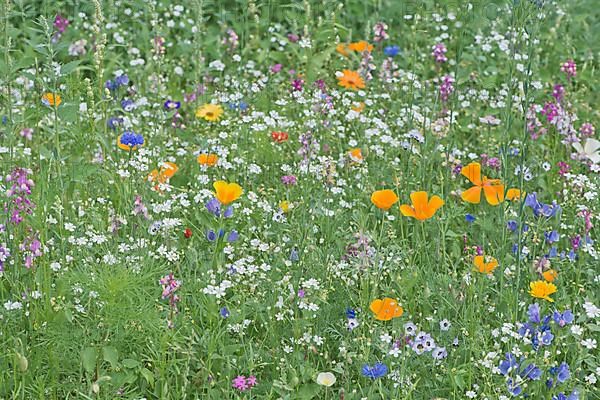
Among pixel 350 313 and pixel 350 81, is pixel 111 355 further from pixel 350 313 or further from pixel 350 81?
pixel 350 81

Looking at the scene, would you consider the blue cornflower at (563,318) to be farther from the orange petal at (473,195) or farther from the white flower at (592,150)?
the white flower at (592,150)

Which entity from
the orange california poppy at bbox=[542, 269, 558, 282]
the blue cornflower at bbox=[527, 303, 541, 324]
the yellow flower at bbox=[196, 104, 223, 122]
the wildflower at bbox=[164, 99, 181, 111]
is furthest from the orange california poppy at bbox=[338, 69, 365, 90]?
the blue cornflower at bbox=[527, 303, 541, 324]

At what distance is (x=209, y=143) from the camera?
380 cm

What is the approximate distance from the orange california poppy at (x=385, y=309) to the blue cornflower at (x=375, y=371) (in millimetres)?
195

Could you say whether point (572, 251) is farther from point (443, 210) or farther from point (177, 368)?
point (177, 368)

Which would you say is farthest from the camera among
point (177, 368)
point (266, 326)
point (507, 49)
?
point (507, 49)

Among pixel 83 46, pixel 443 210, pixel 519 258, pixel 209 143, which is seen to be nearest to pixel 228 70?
pixel 83 46

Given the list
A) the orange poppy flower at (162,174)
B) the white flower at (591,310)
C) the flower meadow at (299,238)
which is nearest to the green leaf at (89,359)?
the flower meadow at (299,238)

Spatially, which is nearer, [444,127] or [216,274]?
[216,274]

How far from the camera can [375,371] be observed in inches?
108

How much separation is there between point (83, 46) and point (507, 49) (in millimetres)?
1919

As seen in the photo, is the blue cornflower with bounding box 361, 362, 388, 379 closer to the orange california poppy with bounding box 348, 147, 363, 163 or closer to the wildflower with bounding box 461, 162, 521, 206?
the wildflower with bounding box 461, 162, 521, 206

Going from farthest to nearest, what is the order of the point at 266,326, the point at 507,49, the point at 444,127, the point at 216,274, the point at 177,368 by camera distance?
the point at 507,49
the point at 444,127
the point at 216,274
the point at 266,326
the point at 177,368

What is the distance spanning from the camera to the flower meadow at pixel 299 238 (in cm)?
285
